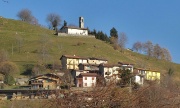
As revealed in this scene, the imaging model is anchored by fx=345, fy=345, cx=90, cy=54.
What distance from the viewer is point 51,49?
9175 centimetres

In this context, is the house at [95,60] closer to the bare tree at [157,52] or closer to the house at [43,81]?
the house at [43,81]

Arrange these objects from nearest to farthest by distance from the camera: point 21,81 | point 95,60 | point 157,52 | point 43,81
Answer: point 43,81, point 21,81, point 95,60, point 157,52

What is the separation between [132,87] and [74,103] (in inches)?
65.1

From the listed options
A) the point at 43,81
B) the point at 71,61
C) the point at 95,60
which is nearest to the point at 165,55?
the point at 95,60

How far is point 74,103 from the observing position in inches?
243

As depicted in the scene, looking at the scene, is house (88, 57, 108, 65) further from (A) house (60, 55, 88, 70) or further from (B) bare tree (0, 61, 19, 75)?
(B) bare tree (0, 61, 19, 75)

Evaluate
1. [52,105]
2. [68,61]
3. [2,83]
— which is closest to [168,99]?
[52,105]

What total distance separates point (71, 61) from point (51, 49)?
44.6 feet

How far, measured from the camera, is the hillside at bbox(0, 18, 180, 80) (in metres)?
83.9

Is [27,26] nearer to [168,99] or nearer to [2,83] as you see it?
[2,83]

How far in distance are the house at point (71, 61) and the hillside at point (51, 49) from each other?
2918 millimetres

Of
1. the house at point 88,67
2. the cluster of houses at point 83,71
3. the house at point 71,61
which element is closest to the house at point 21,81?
the cluster of houses at point 83,71

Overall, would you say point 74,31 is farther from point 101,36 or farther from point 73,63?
point 73,63

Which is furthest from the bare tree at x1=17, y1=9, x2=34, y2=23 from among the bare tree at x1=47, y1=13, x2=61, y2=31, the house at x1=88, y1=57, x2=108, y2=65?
the house at x1=88, y1=57, x2=108, y2=65
